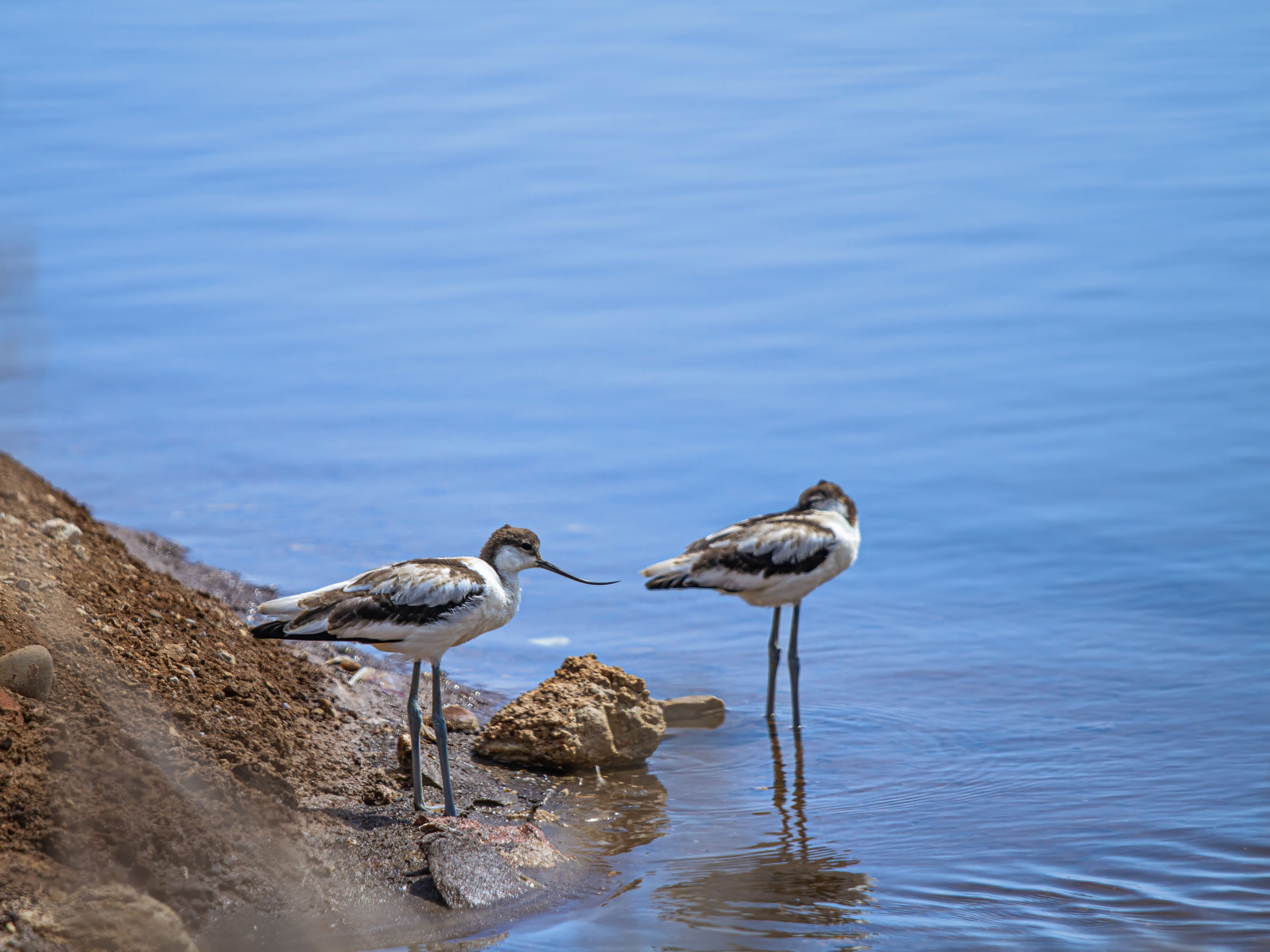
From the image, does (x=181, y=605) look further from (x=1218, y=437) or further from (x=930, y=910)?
(x=1218, y=437)

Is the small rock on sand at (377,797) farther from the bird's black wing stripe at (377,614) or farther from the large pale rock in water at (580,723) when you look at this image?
the large pale rock in water at (580,723)

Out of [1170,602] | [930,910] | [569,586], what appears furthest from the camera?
[569,586]

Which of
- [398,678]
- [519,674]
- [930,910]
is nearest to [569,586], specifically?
[519,674]

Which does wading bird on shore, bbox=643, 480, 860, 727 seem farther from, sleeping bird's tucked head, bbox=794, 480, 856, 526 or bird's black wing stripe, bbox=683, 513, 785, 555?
sleeping bird's tucked head, bbox=794, 480, 856, 526

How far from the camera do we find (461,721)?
730 centimetres

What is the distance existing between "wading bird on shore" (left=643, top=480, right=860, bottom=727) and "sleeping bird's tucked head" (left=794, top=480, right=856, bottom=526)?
0.25m

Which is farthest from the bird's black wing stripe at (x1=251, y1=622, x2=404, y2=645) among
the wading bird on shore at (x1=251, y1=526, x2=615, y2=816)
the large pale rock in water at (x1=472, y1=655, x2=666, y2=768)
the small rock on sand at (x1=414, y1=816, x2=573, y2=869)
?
the large pale rock in water at (x1=472, y1=655, x2=666, y2=768)

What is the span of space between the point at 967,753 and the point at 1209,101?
21122 millimetres

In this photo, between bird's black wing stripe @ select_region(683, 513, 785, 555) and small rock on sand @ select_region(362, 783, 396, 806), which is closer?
small rock on sand @ select_region(362, 783, 396, 806)

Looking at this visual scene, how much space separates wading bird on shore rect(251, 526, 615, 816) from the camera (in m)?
5.87

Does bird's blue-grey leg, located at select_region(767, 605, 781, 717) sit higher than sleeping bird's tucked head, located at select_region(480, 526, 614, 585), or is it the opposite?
sleeping bird's tucked head, located at select_region(480, 526, 614, 585)

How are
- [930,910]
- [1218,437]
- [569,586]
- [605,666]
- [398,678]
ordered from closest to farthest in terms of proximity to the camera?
[930,910] < [605,666] < [398,678] < [569,586] < [1218,437]

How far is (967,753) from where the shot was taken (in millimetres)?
7625

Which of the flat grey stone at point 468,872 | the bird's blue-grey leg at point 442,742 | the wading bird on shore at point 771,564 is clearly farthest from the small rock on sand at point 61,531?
the wading bird on shore at point 771,564
